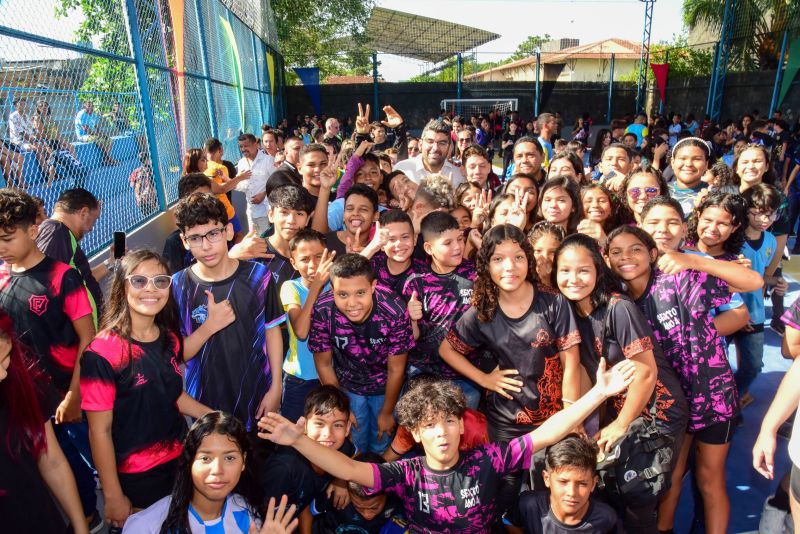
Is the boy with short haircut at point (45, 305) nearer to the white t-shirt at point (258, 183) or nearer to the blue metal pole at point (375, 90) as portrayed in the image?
the white t-shirt at point (258, 183)

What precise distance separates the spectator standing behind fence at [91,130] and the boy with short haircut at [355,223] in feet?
6.28

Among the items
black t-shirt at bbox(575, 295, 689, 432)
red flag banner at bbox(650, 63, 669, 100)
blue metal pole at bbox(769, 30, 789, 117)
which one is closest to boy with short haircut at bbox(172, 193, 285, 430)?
black t-shirt at bbox(575, 295, 689, 432)

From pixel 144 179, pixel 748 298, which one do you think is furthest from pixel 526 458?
pixel 144 179

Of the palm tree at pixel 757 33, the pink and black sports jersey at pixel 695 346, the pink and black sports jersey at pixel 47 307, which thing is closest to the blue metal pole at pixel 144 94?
the pink and black sports jersey at pixel 47 307

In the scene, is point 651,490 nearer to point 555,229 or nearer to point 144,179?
point 555,229

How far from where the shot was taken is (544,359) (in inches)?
91.4

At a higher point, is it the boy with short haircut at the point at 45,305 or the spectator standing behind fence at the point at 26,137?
the spectator standing behind fence at the point at 26,137

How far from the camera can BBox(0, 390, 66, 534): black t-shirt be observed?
61.0 inches

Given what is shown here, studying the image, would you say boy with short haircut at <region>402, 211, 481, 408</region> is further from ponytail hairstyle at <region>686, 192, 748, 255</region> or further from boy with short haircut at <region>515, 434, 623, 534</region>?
ponytail hairstyle at <region>686, 192, 748, 255</region>

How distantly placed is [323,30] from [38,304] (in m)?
29.9

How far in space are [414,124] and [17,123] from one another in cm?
1833

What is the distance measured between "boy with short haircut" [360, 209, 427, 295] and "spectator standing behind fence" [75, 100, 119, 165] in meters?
2.28

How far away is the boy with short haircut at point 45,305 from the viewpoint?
223cm

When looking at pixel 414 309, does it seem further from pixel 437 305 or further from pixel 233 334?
pixel 233 334
